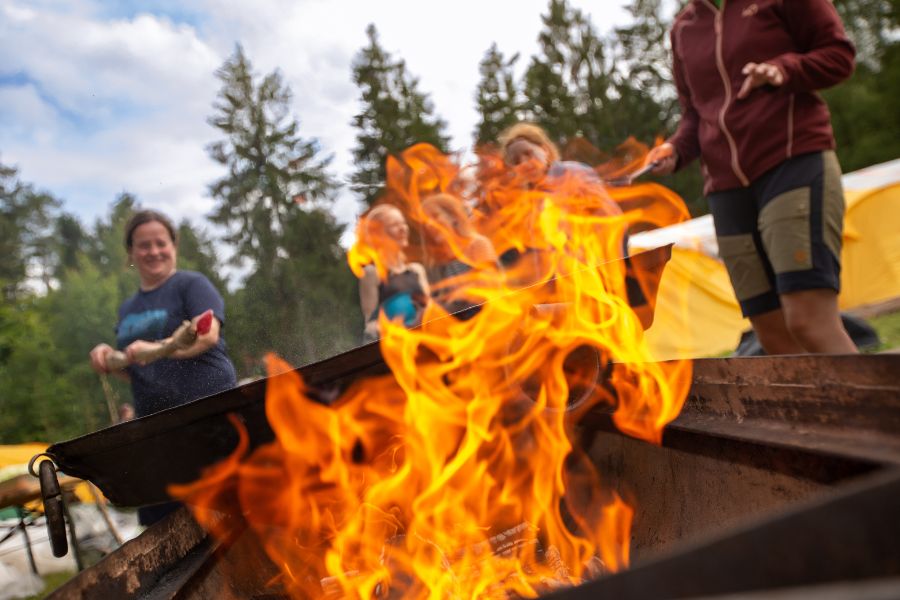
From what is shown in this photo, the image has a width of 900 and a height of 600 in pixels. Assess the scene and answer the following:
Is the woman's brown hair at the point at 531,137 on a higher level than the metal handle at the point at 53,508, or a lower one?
higher

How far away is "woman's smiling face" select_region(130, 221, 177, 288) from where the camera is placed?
293 cm

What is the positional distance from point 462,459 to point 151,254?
1.99 m

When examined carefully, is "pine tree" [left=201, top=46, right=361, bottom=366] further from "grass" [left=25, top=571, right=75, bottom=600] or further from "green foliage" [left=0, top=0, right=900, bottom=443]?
"grass" [left=25, top=571, right=75, bottom=600]

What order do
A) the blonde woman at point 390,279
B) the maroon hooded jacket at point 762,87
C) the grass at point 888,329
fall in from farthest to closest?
the grass at point 888,329 < the blonde woman at point 390,279 < the maroon hooded jacket at point 762,87

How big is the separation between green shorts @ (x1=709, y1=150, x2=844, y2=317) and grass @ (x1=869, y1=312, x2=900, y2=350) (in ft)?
11.7

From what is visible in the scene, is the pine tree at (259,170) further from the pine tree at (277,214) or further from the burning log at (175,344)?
the burning log at (175,344)

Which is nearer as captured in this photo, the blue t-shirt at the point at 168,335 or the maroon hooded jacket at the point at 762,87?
the maroon hooded jacket at the point at 762,87

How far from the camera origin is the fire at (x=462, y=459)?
1.69 meters

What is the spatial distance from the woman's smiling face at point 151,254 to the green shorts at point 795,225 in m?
2.58

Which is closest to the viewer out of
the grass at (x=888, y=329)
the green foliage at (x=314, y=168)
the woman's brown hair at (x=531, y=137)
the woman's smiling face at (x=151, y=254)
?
the woman's smiling face at (x=151, y=254)

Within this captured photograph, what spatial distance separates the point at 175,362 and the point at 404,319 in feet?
4.29

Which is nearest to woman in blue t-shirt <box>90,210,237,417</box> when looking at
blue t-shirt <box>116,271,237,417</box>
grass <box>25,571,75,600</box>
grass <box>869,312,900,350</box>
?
blue t-shirt <box>116,271,237,417</box>

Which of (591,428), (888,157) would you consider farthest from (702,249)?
(888,157)

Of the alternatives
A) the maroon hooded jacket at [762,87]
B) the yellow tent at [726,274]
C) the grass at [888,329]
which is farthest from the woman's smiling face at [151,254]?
the yellow tent at [726,274]
